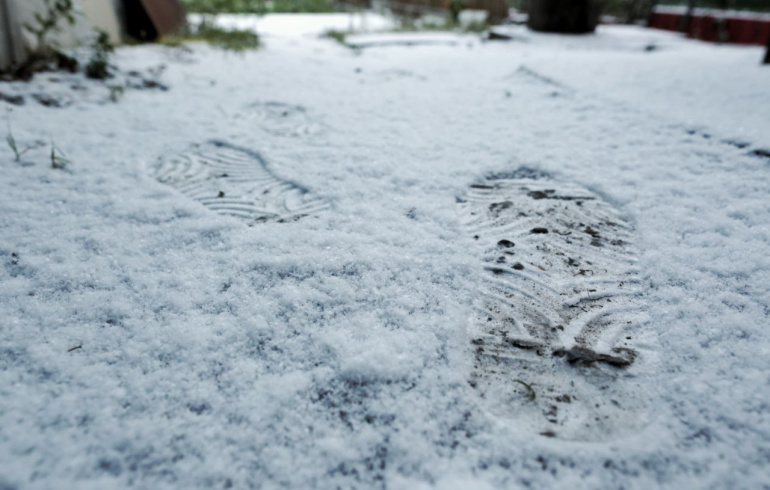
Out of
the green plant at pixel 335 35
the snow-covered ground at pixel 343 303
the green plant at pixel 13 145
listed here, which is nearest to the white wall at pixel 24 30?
the snow-covered ground at pixel 343 303

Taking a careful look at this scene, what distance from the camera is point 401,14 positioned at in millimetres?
12125

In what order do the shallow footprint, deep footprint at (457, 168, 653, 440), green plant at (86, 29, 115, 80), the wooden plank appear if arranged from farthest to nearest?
green plant at (86, 29, 115, 80) → the wooden plank → the shallow footprint → deep footprint at (457, 168, 653, 440)

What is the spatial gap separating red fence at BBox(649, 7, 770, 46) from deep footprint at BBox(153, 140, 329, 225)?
7.89 meters

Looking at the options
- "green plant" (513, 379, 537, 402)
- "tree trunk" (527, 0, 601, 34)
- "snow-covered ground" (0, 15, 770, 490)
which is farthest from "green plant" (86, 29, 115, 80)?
"tree trunk" (527, 0, 601, 34)

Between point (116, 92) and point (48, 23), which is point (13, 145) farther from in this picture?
point (48, 23)

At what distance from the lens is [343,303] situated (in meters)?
1.21

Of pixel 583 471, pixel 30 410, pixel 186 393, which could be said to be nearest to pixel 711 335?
pixel 583 471

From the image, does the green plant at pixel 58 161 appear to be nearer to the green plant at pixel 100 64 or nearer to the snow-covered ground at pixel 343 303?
the snow-covered ground at pixel 343 303

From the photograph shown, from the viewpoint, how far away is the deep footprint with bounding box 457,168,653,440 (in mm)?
959

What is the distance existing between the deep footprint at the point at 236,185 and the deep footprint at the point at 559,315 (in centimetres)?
66

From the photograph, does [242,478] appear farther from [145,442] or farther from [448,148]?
[448,148]

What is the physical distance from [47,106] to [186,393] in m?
2.32

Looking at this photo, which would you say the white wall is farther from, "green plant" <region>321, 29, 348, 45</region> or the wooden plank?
"green plant" <region>321, 29, 348, 45</region>

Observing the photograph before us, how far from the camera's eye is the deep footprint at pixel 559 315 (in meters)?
0.96
